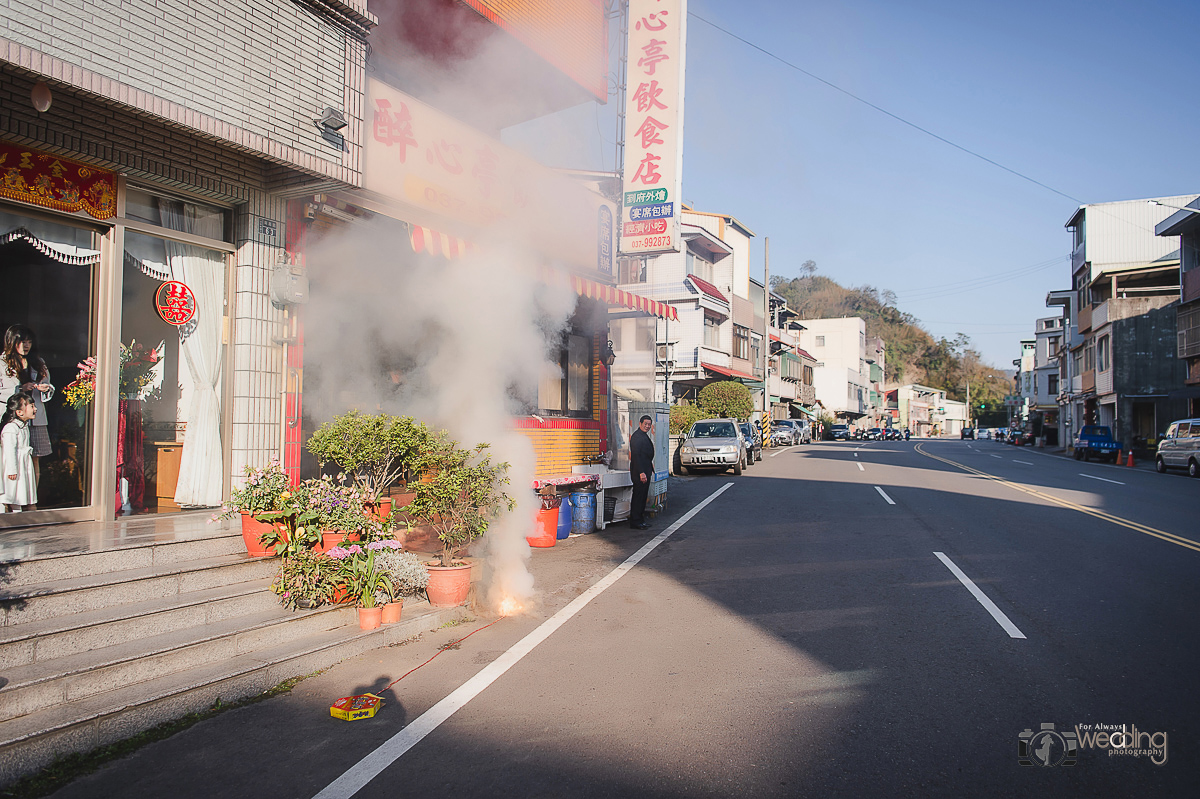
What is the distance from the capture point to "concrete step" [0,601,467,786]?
3318 millimetres

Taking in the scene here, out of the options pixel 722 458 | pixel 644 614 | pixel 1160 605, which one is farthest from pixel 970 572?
pixel 722 458

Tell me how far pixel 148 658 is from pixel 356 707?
124 cm

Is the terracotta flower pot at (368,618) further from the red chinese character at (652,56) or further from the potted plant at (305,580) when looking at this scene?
the red chinese character at (652,56)

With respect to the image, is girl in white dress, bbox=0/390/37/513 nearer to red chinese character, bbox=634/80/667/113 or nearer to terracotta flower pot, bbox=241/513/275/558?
terracotta flower pot, bbox=241/513/275/558

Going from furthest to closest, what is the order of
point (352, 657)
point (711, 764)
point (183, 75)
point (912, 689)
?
1. point (183, 75)
2. point (352, 657)
3. point (912, 689)
4. point (711, 764)

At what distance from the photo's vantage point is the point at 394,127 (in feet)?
26.4

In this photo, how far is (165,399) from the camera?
6.73m

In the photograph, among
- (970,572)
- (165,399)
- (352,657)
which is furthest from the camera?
(970,572)

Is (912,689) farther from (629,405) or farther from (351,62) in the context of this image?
(629,405)

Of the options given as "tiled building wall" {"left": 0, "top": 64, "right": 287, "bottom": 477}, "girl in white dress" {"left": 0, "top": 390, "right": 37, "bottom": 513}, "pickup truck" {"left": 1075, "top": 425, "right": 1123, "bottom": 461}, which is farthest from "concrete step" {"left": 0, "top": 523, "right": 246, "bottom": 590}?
"pickup truck" {"left": 1075, "top": 425, "right": 1123, "bottom": 461}

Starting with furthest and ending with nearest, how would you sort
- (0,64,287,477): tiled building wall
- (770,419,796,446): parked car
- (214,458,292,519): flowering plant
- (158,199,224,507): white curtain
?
1. (770,419,796,446): parked car
2. (158,199,224,507): white curtain
3. (0,64,287,477): tiled building wall
4. (214,458,292,519): flowering plant

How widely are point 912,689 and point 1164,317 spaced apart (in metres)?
42.0

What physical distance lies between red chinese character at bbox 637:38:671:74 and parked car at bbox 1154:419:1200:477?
2219 centimetres

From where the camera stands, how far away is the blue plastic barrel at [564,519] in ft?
32.7
